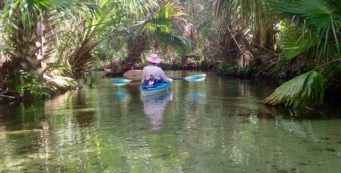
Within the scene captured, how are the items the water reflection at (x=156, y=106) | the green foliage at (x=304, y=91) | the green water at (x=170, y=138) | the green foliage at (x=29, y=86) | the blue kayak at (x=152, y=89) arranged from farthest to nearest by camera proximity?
the blue kayak at (x=152, y=89)
the green foliage at (x=29, y=86)
the water reflection at (x=156, y=106)
the green foliage at (x=304, y=91)
the green water at (x=170, y=138)

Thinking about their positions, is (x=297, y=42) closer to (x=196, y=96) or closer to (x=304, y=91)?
(x=304, y=91)

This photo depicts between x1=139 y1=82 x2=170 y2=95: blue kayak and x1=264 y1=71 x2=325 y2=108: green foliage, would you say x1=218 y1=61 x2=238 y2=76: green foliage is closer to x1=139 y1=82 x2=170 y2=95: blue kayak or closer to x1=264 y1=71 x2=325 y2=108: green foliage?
x1=139 y1=82 x2=170 y2=95: blue kayak

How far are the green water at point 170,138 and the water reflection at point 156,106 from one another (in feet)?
0.09

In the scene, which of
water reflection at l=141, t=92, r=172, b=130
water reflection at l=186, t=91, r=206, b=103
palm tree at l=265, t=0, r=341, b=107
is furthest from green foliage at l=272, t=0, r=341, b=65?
water reflection at l=186, t=91, r=206, b=103

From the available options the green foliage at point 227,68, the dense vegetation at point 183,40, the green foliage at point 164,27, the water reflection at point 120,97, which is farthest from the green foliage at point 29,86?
the green foliage at point 227,68

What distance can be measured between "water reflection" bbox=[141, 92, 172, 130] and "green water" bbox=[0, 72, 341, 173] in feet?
0.09

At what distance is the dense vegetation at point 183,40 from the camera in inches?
377

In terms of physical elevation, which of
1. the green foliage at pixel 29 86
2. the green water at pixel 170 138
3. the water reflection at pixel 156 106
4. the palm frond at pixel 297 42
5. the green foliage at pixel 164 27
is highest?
the green foliage at pixel 164 27

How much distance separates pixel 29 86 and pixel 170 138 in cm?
752

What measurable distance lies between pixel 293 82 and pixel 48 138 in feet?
16.1

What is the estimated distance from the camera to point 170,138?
7.62 m

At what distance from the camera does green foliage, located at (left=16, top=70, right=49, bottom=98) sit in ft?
44.9

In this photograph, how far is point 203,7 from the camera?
3145 centimetres

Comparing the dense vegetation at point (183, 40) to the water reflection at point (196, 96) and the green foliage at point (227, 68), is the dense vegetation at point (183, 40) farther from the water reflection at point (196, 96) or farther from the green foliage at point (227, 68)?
the water reflection at point (196, 96)
